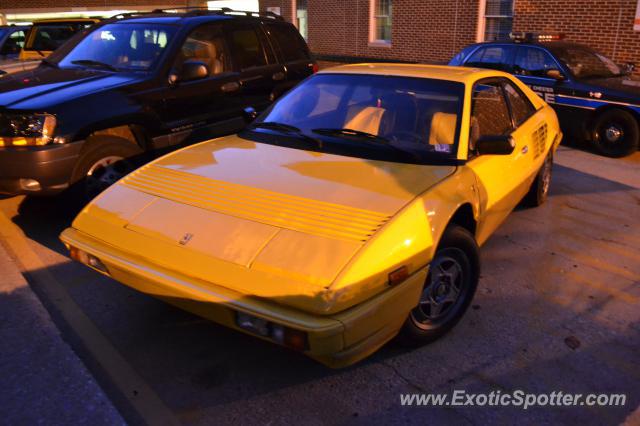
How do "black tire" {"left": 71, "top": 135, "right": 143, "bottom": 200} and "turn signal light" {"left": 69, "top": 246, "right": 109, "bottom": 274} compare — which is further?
"black tire" {"left": 71, "top": 135, "right": 143, "bottom": 200}

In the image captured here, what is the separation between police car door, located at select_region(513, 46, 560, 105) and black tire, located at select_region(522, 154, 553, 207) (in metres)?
3.20

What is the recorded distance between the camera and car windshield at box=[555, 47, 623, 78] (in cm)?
850

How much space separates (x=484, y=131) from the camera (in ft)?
13.4

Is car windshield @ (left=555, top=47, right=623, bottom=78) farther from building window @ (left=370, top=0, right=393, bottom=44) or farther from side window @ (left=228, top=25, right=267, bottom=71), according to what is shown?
building window @ (left=370, top=0, right=393, bottom=44)

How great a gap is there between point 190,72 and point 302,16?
17051 mm

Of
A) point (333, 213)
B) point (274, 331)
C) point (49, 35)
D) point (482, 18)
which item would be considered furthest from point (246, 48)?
point (482, 18)

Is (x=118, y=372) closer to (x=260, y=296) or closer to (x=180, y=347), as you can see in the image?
(x=180, y=347)

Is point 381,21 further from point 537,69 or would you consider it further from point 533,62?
point 537,69

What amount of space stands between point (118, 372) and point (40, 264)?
1772 millimetres

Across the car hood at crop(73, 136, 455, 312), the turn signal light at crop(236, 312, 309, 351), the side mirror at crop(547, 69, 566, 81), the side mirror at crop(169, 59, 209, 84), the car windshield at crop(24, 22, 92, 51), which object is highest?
the car windshield at crop(24, 22, 92, 51)

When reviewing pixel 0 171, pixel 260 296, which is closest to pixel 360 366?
pixel 260 296

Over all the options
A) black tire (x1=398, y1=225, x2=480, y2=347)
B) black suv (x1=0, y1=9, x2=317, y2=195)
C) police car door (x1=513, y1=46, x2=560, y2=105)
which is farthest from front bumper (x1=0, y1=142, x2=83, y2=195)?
police car door (x1=513, y1=46, x2=560, y2=105)

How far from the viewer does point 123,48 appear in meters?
5.90

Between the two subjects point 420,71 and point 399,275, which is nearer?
point 399,275
